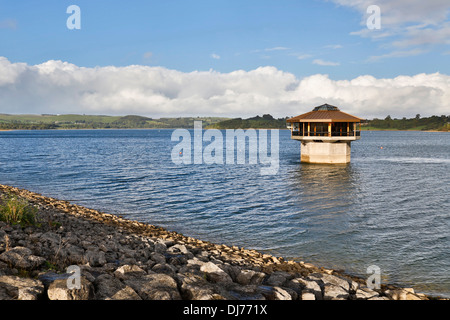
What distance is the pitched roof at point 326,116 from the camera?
48856 mm

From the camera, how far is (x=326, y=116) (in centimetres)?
5072

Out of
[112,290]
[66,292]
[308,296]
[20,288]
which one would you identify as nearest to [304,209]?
[308,296]

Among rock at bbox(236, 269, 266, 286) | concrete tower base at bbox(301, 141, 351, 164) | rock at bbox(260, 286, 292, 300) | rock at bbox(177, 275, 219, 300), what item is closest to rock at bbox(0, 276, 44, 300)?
rock at bbox(177, 275, 219, 300)

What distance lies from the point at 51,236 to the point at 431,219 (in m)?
21.3

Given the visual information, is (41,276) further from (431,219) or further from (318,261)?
(431,219)

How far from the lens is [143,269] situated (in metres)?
8.70

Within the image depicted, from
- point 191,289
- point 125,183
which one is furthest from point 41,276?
point 125,183

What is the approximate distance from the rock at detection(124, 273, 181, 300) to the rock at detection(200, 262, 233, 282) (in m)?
1.57

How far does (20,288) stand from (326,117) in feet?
159

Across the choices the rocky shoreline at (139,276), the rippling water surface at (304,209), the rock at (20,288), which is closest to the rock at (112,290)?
the rocky shoreline at (139,276)

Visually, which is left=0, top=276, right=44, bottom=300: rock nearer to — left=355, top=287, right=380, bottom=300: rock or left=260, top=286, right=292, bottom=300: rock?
left=260, top=286, right=292, bottom=300: rock
